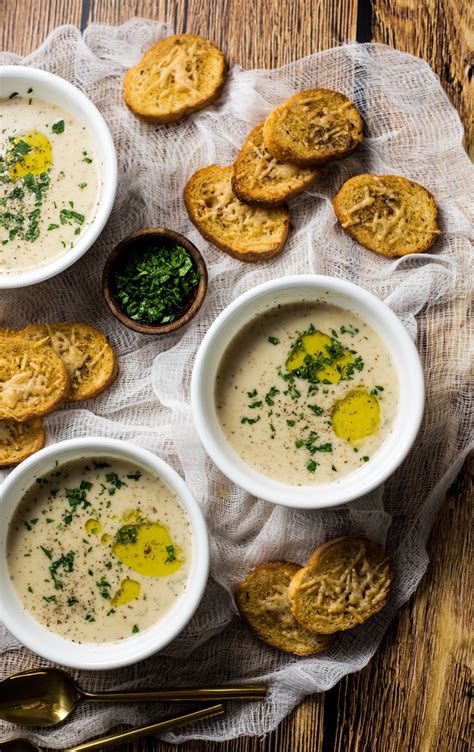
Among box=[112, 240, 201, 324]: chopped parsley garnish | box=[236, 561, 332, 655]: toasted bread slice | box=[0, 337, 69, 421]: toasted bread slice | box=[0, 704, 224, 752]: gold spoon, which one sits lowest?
box=[0, 704, 224, 752]: gold spoon

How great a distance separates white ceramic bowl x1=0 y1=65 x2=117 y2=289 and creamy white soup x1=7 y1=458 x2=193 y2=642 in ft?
1.74

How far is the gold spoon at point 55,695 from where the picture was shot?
233 centimetres

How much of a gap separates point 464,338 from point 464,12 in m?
0.95

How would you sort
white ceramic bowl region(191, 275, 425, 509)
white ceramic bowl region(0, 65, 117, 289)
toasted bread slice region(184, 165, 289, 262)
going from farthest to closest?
toasted bread slice region(184, 165, 289, 262), white ceramic bowl region(0, 65, 117, 289), white ceramic bowl region(191, 275, 425, 509)

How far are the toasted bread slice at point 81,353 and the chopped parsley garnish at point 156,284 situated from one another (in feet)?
0.44

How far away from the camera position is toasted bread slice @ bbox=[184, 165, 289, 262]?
2.39 meters

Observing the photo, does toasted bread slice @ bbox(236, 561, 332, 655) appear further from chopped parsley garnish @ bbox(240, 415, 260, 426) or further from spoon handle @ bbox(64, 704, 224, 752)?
chopped parsley garnish @ bbox(240, 415, 260, 426)

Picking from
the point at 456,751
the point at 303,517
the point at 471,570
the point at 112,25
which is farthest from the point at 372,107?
the point at 456,751

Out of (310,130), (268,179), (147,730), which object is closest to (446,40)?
(310,130)

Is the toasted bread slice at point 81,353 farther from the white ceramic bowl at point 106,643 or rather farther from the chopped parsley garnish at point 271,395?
the chopped parsley garnish at point 271,395

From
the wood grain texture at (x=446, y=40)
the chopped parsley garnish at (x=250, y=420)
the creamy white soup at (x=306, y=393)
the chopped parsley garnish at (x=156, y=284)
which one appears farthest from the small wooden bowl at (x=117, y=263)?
the wood grain texture at (x=446, y=40)

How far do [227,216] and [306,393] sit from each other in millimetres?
602

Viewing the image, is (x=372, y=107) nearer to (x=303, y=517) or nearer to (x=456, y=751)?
(x=303, y=517)

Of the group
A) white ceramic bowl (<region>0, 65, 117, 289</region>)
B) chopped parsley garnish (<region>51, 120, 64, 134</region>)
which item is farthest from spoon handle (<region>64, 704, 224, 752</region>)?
chopped parsley garnish (<region>51, 120, 64, 134</region>)
